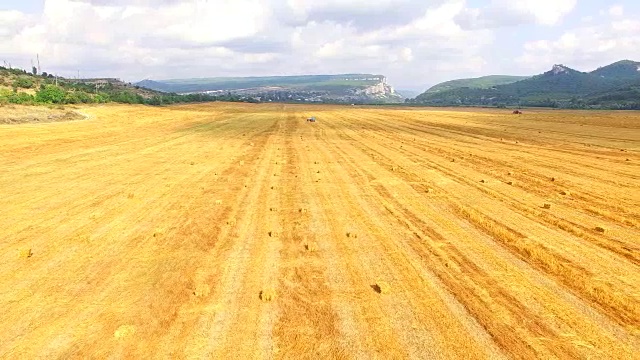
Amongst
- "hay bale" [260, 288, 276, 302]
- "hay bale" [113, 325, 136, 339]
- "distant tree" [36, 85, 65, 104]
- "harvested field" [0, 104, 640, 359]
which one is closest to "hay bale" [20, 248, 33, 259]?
"harvested field" [0, 104, 640, 359]

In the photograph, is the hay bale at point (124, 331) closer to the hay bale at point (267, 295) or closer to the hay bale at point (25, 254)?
the hay bale at point (267, 295)

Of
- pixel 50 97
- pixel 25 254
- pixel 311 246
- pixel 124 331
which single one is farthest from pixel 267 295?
pixel 50 97

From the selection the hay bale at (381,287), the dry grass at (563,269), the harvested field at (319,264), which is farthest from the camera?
the hay bale at (381,287)

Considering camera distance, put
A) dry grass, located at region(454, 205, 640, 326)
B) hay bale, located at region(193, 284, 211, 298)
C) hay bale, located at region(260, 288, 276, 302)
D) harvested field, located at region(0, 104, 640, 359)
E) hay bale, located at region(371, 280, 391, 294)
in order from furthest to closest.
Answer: hay bale, located at region(371, 280, 391, 294) < hay bale, located at region(193, 284, 211, 298) < hay bale, located at region(260, 288, 276, 302) < dry grass, located at region(454, 205, 640, 326) < harvested field, located at region(0, 104, 640, 359)

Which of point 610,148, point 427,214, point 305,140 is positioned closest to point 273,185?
point 427,214

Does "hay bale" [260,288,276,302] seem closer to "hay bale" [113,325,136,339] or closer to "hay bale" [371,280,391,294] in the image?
"hay bale" [371,280,391,294]

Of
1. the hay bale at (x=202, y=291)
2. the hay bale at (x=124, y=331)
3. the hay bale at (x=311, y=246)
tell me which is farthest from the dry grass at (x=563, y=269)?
the hay bale at (x=124, y=331)

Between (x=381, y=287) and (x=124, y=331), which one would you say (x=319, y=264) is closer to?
(x=381, y=287)

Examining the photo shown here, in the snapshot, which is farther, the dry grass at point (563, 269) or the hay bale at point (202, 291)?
the hay bale at point (202, 291)
